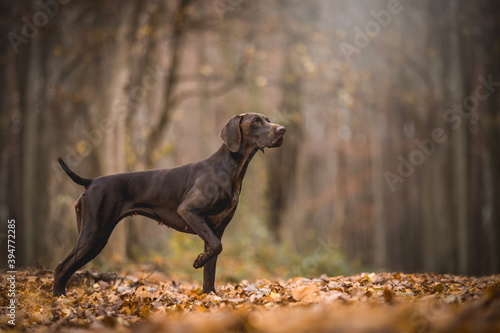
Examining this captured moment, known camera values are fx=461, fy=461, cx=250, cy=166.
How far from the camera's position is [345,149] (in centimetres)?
3039

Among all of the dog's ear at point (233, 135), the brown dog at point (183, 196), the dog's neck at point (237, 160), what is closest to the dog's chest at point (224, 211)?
the brown dog at point (183, 196)

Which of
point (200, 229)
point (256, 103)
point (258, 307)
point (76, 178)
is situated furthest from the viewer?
point (256, 103)

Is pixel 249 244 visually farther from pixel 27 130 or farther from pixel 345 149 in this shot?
pixel 345 149

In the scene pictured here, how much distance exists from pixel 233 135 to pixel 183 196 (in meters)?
1.02

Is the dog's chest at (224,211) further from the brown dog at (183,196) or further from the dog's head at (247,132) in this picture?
the dog's head at (247,132)

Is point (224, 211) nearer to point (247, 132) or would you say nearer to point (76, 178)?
point (247, 132)

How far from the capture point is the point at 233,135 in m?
5.85

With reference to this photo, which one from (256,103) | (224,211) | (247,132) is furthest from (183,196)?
(256,103)

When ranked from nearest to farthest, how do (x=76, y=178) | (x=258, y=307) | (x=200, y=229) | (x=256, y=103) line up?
(x=258, y=307)
(x=200, y=229)
(x=76, y=178)
(x=256, y=103)

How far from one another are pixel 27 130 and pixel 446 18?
1419 cm

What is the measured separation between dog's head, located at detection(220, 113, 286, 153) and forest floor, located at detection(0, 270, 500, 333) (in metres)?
1.82

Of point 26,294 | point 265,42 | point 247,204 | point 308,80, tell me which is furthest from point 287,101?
point 26,294

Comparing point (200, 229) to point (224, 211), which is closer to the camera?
point (200, 229)

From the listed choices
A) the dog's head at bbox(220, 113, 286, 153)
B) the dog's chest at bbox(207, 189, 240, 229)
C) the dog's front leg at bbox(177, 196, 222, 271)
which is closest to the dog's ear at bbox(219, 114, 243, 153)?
the dog's head at bbox(220, 113, 286, 153)
